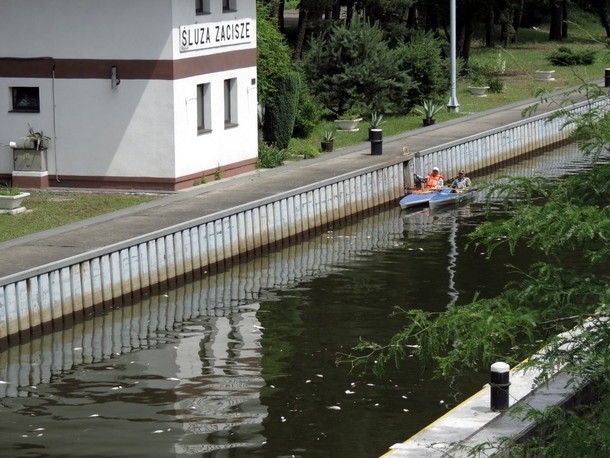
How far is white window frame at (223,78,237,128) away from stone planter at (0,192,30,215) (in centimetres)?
898

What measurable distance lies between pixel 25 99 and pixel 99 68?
102 inches

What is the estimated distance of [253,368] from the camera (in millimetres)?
28047

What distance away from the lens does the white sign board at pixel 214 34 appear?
42.5m

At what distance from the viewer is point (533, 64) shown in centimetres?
8162

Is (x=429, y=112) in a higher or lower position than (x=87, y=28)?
lower

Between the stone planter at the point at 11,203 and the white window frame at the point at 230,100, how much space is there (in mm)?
8976

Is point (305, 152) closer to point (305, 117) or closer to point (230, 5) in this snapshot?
point (305, 117)

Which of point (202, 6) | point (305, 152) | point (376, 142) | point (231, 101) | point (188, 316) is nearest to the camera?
point (188, 316)

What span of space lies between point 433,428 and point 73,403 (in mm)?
8714

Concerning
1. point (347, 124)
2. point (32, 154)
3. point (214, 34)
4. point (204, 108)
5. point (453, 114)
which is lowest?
point (32, 154)

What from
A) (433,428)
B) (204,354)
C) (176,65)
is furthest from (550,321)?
(176,65)

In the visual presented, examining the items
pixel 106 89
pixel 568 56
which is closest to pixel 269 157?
pixel 106 89

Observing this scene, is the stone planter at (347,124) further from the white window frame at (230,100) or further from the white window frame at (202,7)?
the white window frame at (202,7)

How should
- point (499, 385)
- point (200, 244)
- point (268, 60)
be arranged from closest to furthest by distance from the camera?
point (499, 385), point (200, 244), point (268, 60)
